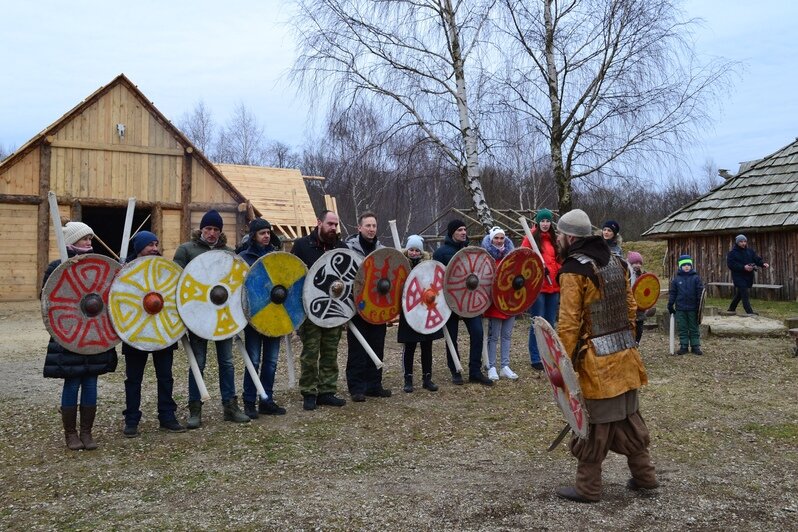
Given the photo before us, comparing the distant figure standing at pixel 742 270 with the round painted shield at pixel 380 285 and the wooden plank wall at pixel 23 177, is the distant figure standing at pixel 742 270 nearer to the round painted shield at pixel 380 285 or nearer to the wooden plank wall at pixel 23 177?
the round painted shield at pixel 380 285

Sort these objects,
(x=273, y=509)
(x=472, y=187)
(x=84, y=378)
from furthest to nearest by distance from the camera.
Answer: (x=472, y=187) < (x=84, y=378) < (x=273, y=509)

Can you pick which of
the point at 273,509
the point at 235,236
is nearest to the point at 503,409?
the point at 273,509

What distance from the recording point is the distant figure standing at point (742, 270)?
12977mm

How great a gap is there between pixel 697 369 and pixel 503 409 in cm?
318

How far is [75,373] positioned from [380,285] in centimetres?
257

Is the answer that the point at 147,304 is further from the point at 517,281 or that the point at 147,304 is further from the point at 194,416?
the point at 517,281

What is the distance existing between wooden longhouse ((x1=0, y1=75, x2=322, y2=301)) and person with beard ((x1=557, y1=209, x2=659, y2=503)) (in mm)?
11997

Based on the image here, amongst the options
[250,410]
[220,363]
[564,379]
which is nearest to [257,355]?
[220,363]

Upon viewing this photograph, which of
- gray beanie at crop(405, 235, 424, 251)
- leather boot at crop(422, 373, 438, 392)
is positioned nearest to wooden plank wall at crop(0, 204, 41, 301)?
gray beanie at crop(405, 235, 424, 251)

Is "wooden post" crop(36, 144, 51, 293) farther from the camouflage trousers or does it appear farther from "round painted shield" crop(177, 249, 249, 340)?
"round painted shield" crop(177, 249, 249, 340)

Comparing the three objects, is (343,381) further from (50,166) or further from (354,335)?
(50,166)

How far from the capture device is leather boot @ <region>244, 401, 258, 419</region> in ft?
18.9

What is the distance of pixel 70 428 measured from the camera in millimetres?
4965

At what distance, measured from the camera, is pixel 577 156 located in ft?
45.5
